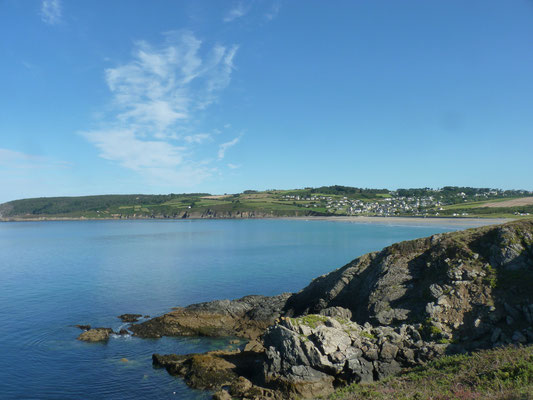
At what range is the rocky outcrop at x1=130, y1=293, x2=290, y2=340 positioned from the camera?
29969 millimetres

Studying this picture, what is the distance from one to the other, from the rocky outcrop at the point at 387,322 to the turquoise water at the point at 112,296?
9.55 ft

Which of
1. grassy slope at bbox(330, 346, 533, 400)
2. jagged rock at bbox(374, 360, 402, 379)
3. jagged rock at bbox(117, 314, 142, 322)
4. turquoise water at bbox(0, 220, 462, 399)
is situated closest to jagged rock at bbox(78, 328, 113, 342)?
turquoise water at bbox(0, 220, 462, 399)

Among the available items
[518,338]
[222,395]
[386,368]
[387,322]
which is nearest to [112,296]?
[222,395]

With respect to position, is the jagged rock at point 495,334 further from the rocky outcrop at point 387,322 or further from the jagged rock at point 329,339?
the jagged rock at point 329,339

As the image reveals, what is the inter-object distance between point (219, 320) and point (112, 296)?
16.8m

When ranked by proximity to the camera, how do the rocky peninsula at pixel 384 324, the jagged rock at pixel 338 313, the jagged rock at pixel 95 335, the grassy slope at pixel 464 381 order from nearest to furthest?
the grassy slope at pixel 464 381 → the rocky peninsula at pixel 384 324 → the jagged rock at pixel 338 313 → the jagged rock at pixel 95 335

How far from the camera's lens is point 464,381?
46.1 feet

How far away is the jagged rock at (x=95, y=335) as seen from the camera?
27859mm

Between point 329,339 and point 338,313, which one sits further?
point 338,313

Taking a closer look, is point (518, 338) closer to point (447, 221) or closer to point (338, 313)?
point (338, 313)

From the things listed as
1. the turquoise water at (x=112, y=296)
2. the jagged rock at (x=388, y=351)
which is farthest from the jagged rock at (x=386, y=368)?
the turquoise water at (x=112, y=296)

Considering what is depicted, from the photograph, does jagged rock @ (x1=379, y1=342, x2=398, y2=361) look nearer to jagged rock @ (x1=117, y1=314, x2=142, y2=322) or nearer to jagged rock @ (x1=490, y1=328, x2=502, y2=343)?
jagged rock @ (x1=490, y1=328, x2=502, y2=343)

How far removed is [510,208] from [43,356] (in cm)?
17356

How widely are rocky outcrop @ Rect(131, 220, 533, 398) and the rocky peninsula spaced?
0.19 ft
